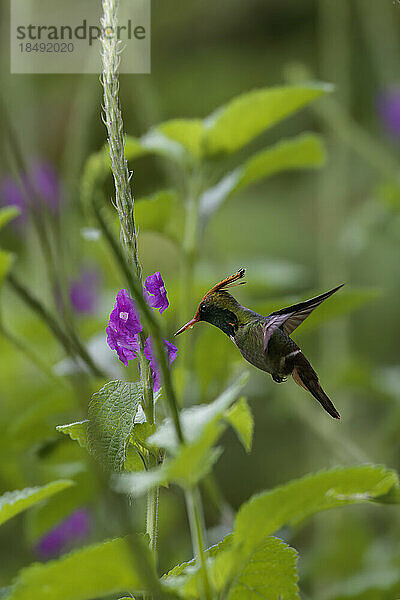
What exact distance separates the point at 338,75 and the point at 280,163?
2.20 feet

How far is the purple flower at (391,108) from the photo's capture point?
839mm

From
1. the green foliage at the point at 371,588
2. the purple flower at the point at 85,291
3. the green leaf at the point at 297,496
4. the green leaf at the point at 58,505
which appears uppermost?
the purple flower at the point at 85,291

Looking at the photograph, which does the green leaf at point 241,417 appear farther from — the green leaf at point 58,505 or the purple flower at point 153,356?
the green leaf at point 58,505

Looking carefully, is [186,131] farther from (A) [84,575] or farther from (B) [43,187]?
(B) [43,187]

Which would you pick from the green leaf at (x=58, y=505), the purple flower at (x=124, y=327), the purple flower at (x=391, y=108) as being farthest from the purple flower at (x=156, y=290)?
the purple flower at (x=391, y=108)

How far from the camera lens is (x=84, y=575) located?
16 cm

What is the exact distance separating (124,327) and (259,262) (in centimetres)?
44

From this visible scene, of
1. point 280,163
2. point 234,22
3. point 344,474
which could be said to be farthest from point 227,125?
point 234,22

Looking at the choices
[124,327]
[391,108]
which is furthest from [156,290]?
[391,108]

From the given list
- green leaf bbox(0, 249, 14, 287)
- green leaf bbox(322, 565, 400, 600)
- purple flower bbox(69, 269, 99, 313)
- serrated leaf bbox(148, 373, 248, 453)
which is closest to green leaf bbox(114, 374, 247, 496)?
serrated leaf bbox(148, 373, 248, 453)

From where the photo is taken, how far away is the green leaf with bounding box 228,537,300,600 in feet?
0.66

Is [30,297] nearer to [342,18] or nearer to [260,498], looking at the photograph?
[260,498]

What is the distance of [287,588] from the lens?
202 millimetres

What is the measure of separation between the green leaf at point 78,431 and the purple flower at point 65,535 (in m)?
0.40
